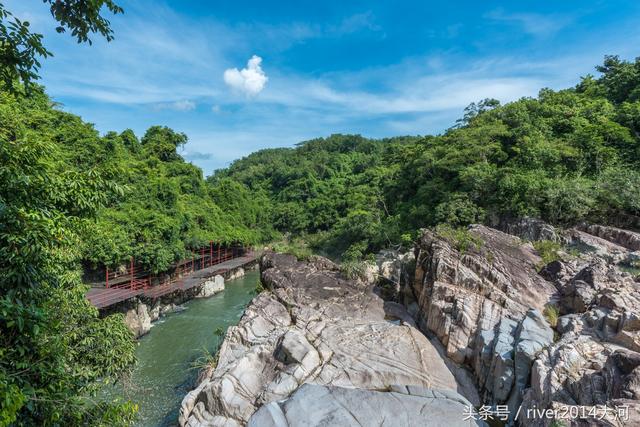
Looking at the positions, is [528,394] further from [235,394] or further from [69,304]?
[69,304]

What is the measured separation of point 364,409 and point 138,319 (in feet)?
44.0

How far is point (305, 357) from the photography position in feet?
28.9

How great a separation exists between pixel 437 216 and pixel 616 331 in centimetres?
1412

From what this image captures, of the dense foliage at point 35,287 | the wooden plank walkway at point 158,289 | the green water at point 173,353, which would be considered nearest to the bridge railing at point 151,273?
the wooden plank walkway at point 158,289

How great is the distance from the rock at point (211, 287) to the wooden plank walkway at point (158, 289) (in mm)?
372

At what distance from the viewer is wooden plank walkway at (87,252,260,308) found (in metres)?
15.2

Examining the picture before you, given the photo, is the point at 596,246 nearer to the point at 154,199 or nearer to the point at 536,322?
the point at 536,322

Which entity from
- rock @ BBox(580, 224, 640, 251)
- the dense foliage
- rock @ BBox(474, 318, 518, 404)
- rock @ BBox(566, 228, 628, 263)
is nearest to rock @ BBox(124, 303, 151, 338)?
the dense foliage

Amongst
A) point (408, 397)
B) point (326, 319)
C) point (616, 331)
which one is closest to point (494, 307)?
point (616, 331)

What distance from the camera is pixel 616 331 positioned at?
7289 millimetres

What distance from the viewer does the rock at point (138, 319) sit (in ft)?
51.5

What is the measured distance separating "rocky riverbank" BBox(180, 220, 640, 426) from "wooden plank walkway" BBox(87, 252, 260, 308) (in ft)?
25.2

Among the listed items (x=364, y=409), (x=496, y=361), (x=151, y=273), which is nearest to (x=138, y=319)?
(x=151, y=273)

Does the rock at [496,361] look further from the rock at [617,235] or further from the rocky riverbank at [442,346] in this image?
the rock at [617,235]
